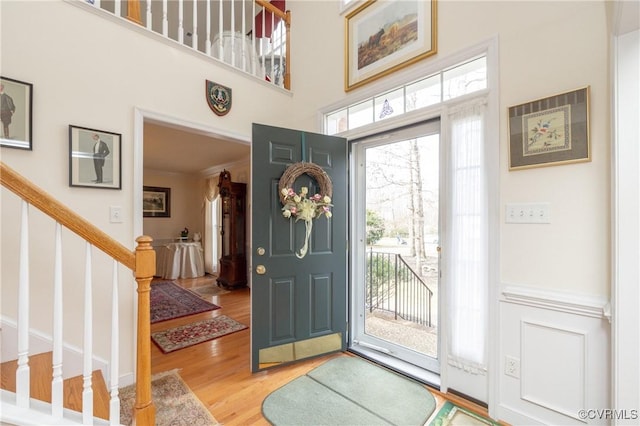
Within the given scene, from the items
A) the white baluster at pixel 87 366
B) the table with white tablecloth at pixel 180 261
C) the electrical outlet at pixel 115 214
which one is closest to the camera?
the white baluster at pixel 87 366

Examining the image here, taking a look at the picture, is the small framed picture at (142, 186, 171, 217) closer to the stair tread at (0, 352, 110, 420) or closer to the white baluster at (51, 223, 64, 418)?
the stair tread at (0, 352, 110, 420)

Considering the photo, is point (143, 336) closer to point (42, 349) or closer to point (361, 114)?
point (42, 349)

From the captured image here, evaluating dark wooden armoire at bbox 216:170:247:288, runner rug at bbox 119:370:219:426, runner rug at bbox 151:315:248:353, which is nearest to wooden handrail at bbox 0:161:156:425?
runner rug at bbox 119:370:219:426

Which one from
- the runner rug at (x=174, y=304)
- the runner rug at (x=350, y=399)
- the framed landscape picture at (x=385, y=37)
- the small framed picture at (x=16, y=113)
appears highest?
the framed landscape picture at (x=385, y=37)

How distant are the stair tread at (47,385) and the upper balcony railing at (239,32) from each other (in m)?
2.46

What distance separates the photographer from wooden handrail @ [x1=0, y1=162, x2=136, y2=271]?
105 centimetres

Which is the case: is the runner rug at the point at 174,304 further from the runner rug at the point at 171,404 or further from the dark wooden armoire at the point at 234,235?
the runner rug at the point at 171,404

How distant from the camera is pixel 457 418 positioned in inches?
70.7

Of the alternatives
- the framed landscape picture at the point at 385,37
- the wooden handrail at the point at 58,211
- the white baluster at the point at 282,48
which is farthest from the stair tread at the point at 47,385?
the white baluster at the point at 282,48

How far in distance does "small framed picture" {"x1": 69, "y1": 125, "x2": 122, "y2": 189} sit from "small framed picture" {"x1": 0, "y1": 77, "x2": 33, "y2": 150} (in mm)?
214

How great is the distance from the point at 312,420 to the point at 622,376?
1686mm

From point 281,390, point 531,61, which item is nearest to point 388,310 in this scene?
point 281,390


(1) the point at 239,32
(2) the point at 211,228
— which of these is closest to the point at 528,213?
(1) the point at 239,32

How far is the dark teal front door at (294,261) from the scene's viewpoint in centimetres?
234
